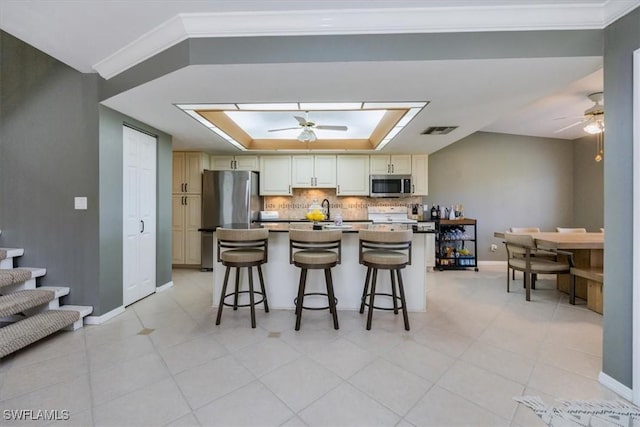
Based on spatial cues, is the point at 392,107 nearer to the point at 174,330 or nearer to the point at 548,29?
the point at 548,29

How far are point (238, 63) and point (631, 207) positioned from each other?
2.65 metres

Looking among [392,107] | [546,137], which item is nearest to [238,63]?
[392,107]

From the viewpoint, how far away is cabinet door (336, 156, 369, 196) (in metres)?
5.35

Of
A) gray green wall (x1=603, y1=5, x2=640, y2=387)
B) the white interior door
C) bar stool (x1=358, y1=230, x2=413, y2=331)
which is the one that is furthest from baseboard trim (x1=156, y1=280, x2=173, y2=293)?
gray green wall (x1=603, y1=5, x2=640, y2=387)

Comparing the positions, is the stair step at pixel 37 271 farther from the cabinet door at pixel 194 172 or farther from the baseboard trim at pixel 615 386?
the baseboard trim at pixel 615 386

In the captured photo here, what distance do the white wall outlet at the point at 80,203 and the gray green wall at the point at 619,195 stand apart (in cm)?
425

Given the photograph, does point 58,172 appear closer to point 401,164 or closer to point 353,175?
point 353,175

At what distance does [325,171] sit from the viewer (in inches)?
212

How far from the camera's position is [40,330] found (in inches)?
89.8

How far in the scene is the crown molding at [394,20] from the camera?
1875 mm

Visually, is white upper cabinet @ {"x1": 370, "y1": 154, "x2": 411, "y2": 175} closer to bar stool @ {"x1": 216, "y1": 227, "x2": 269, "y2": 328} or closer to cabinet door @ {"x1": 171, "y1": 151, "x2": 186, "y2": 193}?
bar stool @ {"x1": 216, "y1": 227, "x2": 269, "y2": 328}

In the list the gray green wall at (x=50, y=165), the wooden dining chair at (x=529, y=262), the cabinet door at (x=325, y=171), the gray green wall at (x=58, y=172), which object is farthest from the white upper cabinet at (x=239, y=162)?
the wooden dining chair at (x=529, y=262)

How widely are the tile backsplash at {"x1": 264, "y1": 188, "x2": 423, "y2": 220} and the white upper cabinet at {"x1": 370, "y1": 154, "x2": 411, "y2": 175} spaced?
58 cm

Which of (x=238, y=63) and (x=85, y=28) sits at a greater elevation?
(x=85, y=28)
